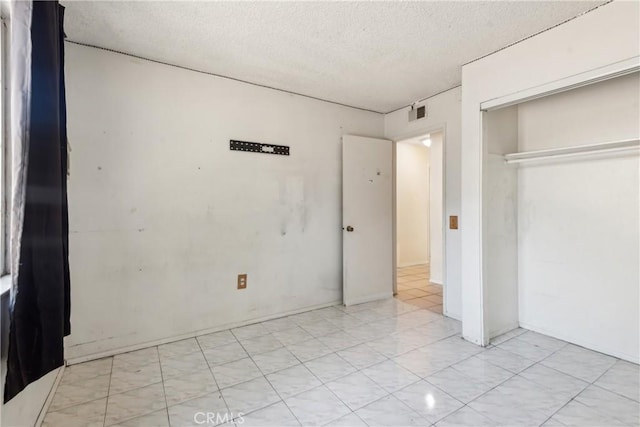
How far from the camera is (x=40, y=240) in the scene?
1.32 meters

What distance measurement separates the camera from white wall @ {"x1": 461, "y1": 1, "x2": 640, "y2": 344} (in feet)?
6.25

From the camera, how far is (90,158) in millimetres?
2385

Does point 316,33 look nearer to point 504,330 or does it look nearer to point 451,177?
point 451,177

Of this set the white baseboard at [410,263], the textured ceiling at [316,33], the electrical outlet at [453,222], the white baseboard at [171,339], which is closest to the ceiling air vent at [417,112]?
the textured ceiling at [316,33]

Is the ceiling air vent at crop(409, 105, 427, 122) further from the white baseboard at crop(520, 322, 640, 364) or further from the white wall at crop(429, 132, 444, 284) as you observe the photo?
the white baseboard at crop(520, 322, 640, 364)

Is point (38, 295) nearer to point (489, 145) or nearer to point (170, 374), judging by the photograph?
point (170, 374)

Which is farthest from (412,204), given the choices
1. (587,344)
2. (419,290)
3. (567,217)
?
(587,344)

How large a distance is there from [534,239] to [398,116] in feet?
6.94

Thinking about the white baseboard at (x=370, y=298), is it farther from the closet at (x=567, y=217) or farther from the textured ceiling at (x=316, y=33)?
the textured ceiling at (x=316, y=33)

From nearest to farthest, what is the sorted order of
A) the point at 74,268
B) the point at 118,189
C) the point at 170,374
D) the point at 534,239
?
the point at 170,374
the point at 74,268
the point at 118,189
the point at 534,239

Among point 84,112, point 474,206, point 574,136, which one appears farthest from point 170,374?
point 574,136

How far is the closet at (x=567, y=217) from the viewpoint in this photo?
91.7 inches

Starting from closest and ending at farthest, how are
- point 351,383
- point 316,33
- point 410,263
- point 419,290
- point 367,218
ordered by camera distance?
point 351,383, point 316,33, point 367,218, point 419,290, point 410,263

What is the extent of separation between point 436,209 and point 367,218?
1929 mm
